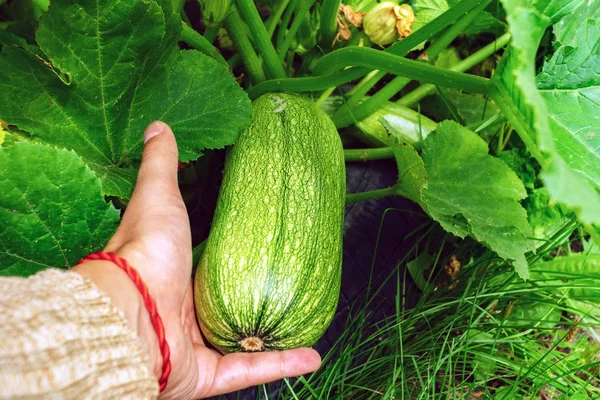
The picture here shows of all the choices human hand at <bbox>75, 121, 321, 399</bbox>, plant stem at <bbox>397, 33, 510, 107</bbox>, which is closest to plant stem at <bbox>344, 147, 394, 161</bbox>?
plant stem at <bbox>397, 33, 510, 107</bbox>

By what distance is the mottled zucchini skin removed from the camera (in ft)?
3.84

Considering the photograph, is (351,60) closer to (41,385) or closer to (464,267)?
(464,267)

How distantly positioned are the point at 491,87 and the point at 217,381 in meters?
0.81

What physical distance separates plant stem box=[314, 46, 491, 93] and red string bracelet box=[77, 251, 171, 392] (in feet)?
2.18

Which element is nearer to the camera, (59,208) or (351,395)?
(59,208)

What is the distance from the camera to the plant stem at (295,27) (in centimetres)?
138

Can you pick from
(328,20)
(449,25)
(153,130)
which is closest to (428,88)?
(449,25)

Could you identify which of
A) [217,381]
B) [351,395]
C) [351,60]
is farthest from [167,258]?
[351,395]

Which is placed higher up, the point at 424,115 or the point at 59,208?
the point at 59,208

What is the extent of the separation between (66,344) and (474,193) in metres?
0.94

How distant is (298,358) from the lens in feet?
4.17

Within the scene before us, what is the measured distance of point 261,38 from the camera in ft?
4.58

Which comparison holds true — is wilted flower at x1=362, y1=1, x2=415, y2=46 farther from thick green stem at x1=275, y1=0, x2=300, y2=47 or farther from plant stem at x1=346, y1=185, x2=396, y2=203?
plant stem at x1=346, y1=185, x2=396, y2=203

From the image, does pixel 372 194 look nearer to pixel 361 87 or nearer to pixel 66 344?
pixel 361 87
